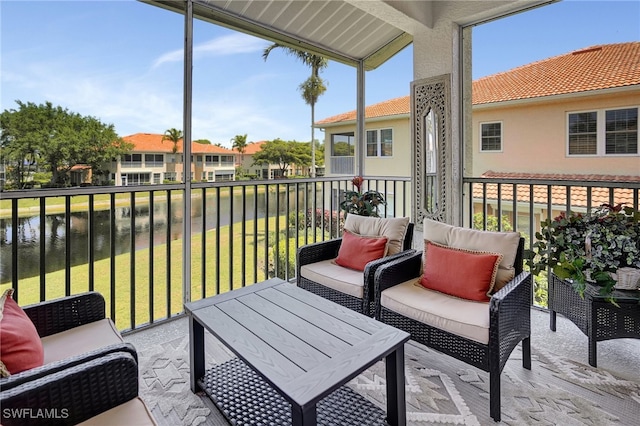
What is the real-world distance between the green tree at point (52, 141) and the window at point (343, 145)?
96.4 inches

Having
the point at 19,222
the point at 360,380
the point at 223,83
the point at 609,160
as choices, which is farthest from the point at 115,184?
the point at 609,160

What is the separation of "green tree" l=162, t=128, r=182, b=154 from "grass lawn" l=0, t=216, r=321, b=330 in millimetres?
796

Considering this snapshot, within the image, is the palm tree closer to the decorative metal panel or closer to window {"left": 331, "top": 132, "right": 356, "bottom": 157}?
window {"left": 331, "top": 132, "right": 356, "bottom": 157}

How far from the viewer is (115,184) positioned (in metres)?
2.62

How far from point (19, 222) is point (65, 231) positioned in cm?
27

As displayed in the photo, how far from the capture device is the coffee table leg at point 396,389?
1.65 m

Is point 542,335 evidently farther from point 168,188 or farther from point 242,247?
point 168,188

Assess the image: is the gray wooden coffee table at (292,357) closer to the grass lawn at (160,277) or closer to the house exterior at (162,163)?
the grass lawn at (160,277)

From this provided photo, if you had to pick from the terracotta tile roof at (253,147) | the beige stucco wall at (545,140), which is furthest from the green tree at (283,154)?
the beige stucco wall at (545,140)

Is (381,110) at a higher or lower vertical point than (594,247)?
higher

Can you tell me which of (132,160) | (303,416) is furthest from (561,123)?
(132,160)

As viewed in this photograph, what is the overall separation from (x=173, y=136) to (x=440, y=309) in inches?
94.7

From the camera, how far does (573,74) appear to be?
9.72ft

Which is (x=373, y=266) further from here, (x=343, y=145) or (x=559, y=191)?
(x=343, y=145)
